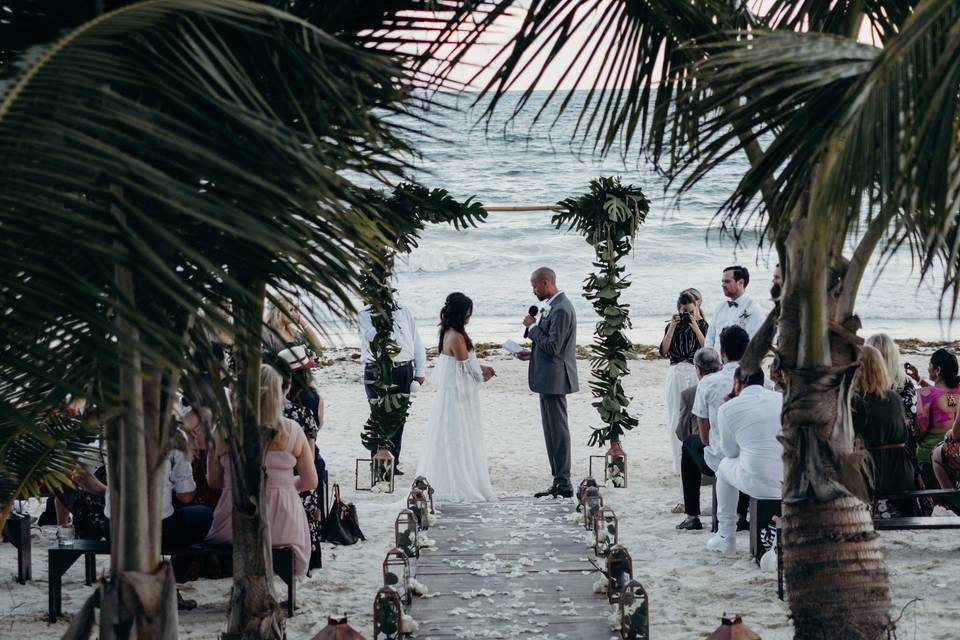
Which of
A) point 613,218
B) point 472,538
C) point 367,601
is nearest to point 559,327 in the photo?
point 613,218

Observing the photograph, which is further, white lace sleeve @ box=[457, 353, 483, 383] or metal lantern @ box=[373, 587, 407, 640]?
white lace sleeve @ box=[457, 353, 483, 383]

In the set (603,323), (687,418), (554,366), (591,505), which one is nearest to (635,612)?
(591,505)

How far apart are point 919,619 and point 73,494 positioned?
5602 millimetres

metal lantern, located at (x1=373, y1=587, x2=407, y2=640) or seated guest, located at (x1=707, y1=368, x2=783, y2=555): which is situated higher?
seated guest, located at (x1=707, y1=368, x2=783, y2=555)

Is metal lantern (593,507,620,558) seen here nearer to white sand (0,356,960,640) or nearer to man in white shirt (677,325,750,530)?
white sand (0,356,960,640)

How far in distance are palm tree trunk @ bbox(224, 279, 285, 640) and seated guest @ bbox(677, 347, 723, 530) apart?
13.6 ft

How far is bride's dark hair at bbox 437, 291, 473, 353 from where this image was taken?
31.3 feet

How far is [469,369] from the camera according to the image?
9898 mm

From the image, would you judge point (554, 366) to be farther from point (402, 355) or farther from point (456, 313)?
point (402, 355)

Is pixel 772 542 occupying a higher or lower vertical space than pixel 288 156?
lower

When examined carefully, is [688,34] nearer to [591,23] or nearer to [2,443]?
[591,23]

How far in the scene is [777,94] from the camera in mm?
3186

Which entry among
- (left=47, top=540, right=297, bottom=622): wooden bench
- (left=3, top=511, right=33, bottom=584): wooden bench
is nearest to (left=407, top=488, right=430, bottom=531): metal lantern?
(left=47, top=540, right=297, bottom=622): wooden bench

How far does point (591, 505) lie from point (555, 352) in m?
2.48
